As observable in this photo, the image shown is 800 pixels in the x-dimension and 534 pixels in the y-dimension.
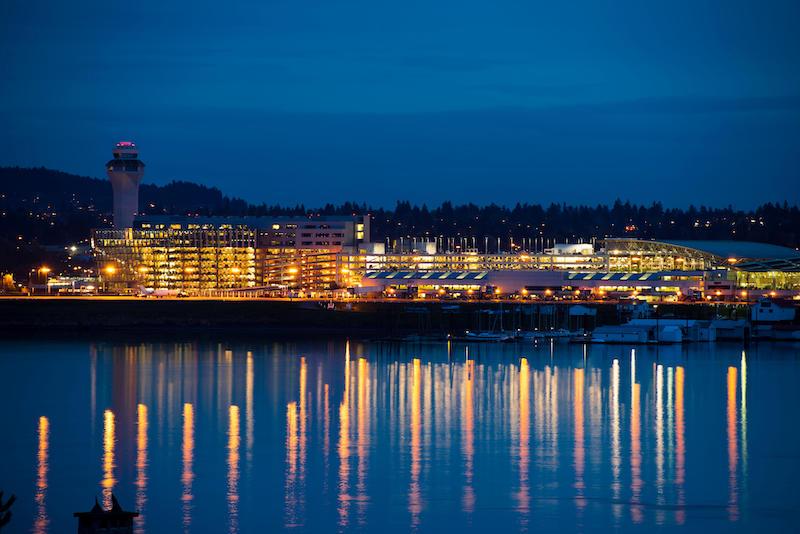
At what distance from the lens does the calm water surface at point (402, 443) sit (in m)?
30.2

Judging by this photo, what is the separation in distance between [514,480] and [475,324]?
50.3 m

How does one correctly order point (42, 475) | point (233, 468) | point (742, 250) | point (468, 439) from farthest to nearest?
point (742, 250), point (468, 439), point (233, 468), point (42, 475)

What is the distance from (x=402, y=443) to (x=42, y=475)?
9.21m

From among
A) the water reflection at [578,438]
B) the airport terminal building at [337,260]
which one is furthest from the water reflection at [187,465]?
the airport terminal building at [337,260]

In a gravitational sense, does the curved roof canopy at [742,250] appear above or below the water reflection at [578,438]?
above

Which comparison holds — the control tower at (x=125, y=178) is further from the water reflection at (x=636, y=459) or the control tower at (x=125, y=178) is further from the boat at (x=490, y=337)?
the water reflection at (x=636, y=459)

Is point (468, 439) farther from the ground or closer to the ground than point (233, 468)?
farther from the ground

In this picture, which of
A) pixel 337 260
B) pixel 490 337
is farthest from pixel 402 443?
pixel 337 260

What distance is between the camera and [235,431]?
4019 centimetres

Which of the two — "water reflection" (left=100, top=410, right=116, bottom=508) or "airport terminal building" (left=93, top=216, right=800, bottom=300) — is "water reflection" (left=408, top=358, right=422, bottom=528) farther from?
"airport terminal building" (left=93, top=216, right=800, bottom=300)

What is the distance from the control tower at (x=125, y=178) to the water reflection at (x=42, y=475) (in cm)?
7718

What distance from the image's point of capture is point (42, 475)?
110ft

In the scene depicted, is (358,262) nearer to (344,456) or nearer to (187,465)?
(344,456)

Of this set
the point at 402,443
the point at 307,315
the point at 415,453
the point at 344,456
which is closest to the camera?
the point at 344,456
